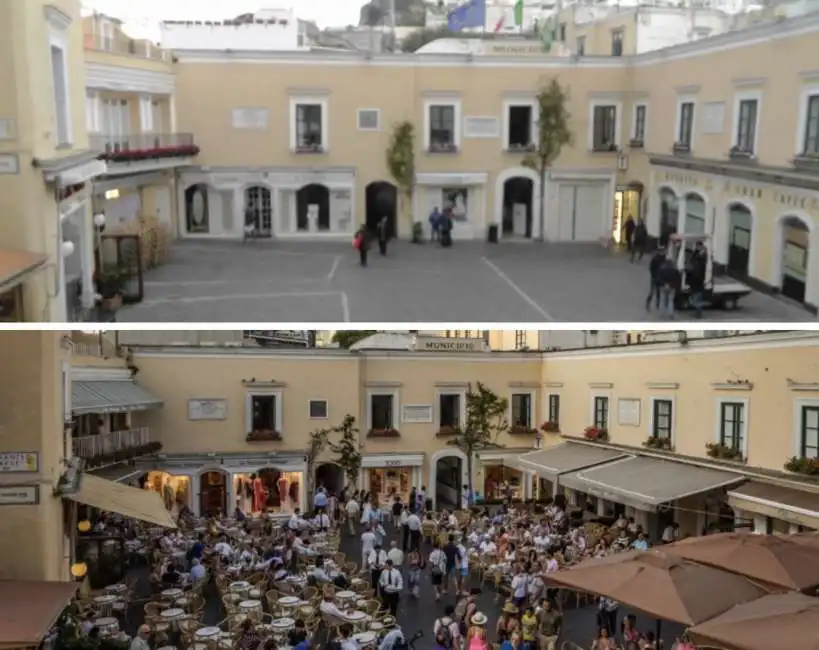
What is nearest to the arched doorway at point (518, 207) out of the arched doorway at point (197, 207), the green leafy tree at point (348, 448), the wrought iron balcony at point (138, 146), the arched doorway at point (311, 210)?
the arched doorway at point (311, 210)

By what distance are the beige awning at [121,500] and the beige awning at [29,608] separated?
0.73 metres

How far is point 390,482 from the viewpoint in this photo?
11.2 m

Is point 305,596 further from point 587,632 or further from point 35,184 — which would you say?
point 35,184

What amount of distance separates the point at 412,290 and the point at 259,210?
105 centimetres

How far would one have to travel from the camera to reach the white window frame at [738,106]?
383 cm

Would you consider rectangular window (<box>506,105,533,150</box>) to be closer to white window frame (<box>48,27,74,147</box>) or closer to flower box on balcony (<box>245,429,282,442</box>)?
white window frame (<box>48,27,74,147</box>)

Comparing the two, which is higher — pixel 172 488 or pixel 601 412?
pixel 601 412

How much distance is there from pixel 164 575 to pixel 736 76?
17.9ft

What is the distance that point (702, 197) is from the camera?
13.4ft

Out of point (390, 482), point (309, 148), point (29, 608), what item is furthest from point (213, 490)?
point (309, 148)

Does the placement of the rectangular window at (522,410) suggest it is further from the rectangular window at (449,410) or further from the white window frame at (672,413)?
the white window frame at (672,413)

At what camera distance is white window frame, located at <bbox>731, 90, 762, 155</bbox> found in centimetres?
383

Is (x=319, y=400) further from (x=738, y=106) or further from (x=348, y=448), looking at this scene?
(x=738, y=106)

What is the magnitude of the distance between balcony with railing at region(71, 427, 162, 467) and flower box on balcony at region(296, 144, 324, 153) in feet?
14.4
